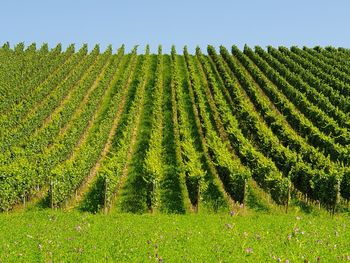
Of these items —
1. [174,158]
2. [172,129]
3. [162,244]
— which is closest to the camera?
[162,244]

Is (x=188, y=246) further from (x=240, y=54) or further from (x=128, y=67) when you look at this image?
(x=240, y=54)

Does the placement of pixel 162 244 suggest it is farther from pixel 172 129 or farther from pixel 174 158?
pixel 172 129

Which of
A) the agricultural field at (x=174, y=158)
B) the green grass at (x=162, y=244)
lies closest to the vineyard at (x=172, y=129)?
the agricultural field at (x=174, y=158)

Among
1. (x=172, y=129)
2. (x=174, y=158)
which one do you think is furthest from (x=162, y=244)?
(x=172, y=129)

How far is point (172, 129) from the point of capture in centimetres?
5941

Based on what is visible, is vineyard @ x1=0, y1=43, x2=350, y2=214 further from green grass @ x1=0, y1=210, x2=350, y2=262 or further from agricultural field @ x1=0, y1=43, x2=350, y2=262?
green grass @ x1=0, y1=210, x2=350, y2=262

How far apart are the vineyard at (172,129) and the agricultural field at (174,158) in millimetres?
201

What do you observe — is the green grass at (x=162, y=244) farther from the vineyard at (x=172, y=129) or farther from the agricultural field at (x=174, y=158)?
the vineyard at (x=172, y=129)

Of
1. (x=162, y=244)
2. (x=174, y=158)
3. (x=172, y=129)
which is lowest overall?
(x=162, y=244)

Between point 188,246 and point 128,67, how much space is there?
8006 centimetres

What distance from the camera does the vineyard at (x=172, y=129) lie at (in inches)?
1431

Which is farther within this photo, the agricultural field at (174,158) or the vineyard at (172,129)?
the vineyard at (172,129)

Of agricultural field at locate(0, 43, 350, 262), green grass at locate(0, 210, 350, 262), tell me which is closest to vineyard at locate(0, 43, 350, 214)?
agricultural field at locate(0, 43, 350, 262)

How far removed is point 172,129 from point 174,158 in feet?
37.9
